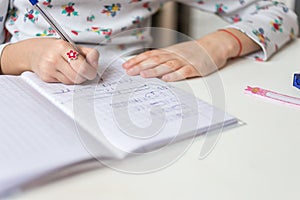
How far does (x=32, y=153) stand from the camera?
1.36ft

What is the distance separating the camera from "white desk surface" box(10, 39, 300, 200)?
39 centimetres

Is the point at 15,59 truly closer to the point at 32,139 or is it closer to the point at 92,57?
the point at 92,57

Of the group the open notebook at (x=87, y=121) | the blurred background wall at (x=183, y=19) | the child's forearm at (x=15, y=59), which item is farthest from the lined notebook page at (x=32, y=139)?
the blurred background wall at (x=183, y=19)

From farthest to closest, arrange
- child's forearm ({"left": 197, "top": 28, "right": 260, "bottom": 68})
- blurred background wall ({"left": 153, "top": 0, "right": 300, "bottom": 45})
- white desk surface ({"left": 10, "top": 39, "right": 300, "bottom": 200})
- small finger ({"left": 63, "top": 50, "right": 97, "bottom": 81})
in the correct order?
blurred background wall ({"left": 153, "top": 0, "right": 300, "bottom": 45})
child's forearm ({"left": 197, "top": 28, "right": 260, "bottom": 68})
small finger ({"left": 63, "top": 50, "right": 97, "bottom": 81})
white desk surface ({"left": 10, "top": 39, "right": 300, "bottom": 200})

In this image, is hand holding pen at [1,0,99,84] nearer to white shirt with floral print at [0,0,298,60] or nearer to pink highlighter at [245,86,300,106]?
white shirt with floral print at [0,0,298,60]

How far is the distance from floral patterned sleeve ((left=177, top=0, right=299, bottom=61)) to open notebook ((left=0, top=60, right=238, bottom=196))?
0.27m

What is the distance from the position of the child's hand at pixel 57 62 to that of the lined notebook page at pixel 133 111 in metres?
0.01

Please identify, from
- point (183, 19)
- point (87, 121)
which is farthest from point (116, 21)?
point (183, 19)

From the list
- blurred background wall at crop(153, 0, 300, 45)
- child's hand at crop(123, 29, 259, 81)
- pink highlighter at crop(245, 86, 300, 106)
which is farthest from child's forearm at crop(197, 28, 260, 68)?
blurred background wall at crop(153, 0, 300, 45)

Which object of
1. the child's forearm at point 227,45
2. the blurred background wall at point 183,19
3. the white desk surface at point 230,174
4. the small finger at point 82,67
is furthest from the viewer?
the blurred background wall at point 183,19

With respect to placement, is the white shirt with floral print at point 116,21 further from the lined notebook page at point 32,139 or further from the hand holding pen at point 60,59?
the lined notebook page at point 32,139

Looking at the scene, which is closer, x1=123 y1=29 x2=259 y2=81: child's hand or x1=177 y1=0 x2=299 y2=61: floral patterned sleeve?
x1=123 y1=29 x2=259 y2=81: child's hand

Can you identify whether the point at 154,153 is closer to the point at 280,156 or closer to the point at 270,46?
the point at 280,156

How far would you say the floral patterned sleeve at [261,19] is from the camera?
0.80 m
